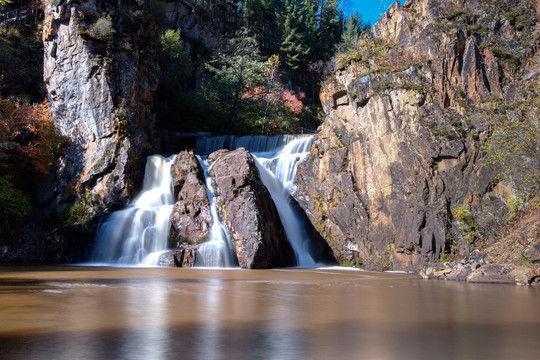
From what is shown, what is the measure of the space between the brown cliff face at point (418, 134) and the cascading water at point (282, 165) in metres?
1.08

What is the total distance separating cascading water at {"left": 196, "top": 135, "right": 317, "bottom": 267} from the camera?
21547 mm

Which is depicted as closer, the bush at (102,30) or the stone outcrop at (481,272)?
the stone outcrop at (481,272)

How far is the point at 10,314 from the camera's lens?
697 cm

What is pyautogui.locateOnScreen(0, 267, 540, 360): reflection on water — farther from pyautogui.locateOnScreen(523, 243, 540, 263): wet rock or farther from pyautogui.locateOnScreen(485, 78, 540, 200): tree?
Result: pyautogui.locateOnScreen(485, 78, 540, 200): tree

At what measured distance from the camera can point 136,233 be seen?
20438 mm

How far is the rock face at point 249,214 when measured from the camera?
1862cm

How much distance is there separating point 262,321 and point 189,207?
13.9 meters

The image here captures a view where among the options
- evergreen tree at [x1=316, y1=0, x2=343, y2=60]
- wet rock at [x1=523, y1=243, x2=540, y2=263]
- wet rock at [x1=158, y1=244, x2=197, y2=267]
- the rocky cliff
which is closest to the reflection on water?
wet rock at [x1=523, y1=243, x2=540, y2=263]

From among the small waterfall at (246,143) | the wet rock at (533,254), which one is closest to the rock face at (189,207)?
the small waterfall at (246,143)

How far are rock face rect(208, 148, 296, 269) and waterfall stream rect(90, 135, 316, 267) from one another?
52 centimetres

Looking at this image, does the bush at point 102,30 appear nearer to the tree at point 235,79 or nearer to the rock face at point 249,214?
the rock face at point 249,214

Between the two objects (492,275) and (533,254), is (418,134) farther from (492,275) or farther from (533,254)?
(492,275)

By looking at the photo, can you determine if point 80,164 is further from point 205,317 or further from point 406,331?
point 406,331

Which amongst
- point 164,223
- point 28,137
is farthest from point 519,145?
point 28,137
